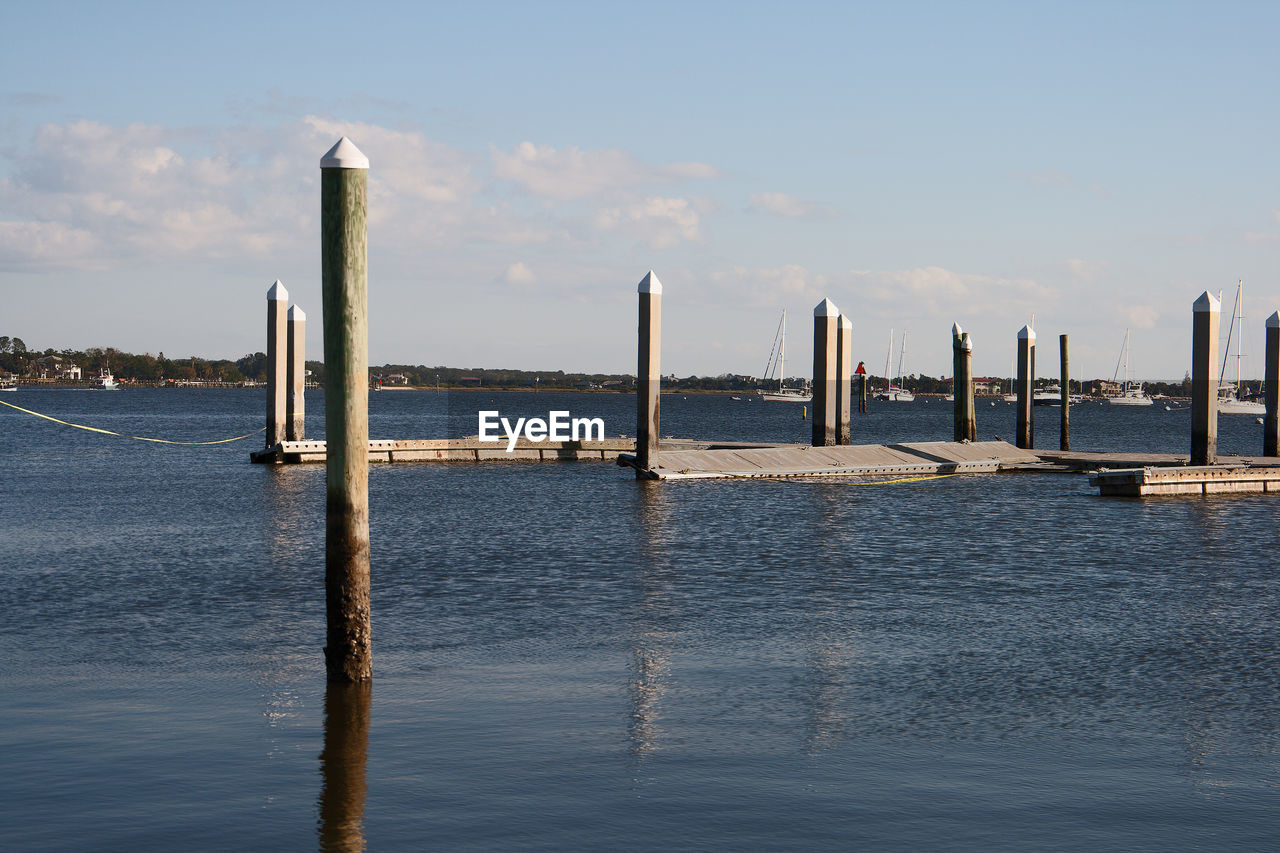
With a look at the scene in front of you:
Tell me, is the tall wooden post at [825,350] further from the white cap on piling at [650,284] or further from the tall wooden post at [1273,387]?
the tall wooden post at [1273,387]

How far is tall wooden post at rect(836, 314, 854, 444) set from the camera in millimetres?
39625

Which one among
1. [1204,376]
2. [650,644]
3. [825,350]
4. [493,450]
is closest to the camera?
[650,644]

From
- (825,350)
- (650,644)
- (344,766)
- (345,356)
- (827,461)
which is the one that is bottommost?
(344,766)

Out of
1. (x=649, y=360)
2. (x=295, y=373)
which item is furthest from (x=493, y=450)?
(x=649, y=360)

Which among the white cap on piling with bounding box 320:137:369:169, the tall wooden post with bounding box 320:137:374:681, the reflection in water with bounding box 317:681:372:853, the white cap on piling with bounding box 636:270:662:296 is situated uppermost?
the white cap on piling with bounding box 636:270:662:296

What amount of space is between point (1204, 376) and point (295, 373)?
28.8 meters

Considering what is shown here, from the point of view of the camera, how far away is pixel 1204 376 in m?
34.6

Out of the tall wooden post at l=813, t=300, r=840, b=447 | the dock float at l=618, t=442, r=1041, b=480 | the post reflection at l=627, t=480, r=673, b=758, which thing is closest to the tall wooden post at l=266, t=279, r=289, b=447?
the dock float at l=618, t=442, r=1041, b=480

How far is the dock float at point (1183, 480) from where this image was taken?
33.6 metres

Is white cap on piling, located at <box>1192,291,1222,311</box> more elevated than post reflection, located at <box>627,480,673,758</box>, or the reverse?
white cap on piling, located at <box>1192,291,1222,311</box>

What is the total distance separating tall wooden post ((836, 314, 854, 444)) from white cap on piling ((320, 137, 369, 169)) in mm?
28753

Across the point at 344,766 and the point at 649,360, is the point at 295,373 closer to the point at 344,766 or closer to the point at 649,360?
the point at 649,360

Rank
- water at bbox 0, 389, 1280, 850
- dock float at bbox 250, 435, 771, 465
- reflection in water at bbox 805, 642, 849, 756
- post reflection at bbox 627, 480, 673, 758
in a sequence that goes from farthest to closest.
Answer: dock float at bbox 250, 435, 771, 465 → post reflection at bbox 627, 480, 673, 758 → reflection in water at bbox 805, 642, 849, 756 → water at bbox 0, 389, 1280, 850

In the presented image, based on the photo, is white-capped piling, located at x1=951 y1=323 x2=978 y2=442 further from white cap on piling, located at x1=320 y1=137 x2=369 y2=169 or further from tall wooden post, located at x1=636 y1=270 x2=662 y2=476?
white cap on piling, located at x1=320 y1=137 x2=369 y2=169
